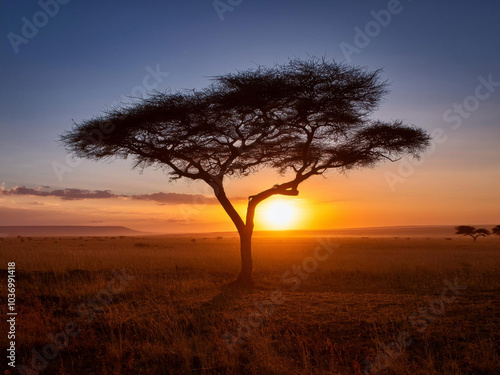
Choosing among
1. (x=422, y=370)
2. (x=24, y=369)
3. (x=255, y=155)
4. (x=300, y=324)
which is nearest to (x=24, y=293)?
(x=24, y=369)

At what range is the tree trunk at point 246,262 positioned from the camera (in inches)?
548

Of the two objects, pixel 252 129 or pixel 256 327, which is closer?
pixel 256 327

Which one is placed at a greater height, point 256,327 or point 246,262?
point 246,262

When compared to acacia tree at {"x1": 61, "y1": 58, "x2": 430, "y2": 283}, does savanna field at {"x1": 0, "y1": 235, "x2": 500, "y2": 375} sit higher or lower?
lower

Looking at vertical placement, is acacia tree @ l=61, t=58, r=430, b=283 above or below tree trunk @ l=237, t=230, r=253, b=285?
above

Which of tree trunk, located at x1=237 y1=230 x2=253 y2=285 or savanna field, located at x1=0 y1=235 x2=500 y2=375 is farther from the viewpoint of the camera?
tree trunk, located at x1=237 y1=230 x2=253 y2=285

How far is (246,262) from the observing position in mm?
14273

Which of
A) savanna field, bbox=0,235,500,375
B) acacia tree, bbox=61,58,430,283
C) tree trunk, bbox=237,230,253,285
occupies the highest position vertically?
acacia tree, bbox=61,58,430,283

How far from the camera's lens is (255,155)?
16469mm

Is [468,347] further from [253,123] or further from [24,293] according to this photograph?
[24,293]

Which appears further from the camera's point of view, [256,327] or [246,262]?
[246,262]

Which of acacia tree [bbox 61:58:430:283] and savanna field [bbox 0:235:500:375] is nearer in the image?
savanna field [bbox 0:235:500:375]

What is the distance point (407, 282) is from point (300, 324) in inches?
310

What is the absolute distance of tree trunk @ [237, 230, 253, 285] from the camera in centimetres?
1391
